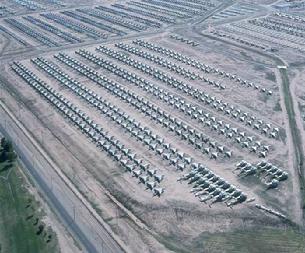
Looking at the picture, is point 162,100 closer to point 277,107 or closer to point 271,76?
point 277,107

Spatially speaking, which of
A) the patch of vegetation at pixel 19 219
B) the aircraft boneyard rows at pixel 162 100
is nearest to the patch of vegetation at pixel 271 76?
the aircraft boneyard rows at pixel 162 100

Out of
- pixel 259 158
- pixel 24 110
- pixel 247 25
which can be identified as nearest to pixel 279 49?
pixel 247 25

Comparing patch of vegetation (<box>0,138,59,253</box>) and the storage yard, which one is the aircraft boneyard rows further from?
patch of vegetation (<box>0,138,59,253</box>)

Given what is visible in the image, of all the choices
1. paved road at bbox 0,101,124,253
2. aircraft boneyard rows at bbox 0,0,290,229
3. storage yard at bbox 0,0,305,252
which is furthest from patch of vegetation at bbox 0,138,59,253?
aircraft boneyard rows at bbox 0,0,290,229

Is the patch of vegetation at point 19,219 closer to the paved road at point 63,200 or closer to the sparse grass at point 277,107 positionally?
the paved road at point 63,200

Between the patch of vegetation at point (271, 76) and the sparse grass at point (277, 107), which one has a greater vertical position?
the patch of vegetation at point (271, 76)

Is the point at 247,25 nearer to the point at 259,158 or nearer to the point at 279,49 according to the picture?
the point at 279,49

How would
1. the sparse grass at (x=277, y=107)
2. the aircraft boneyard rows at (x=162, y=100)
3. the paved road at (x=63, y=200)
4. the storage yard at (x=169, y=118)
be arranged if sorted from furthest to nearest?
the sparse grass at (x=277, y=107)
the aircraft boneyard rows at (x=162, y=100)
the storage yard at (x=169, y=118)
the paved road at (x=63, y=200)
